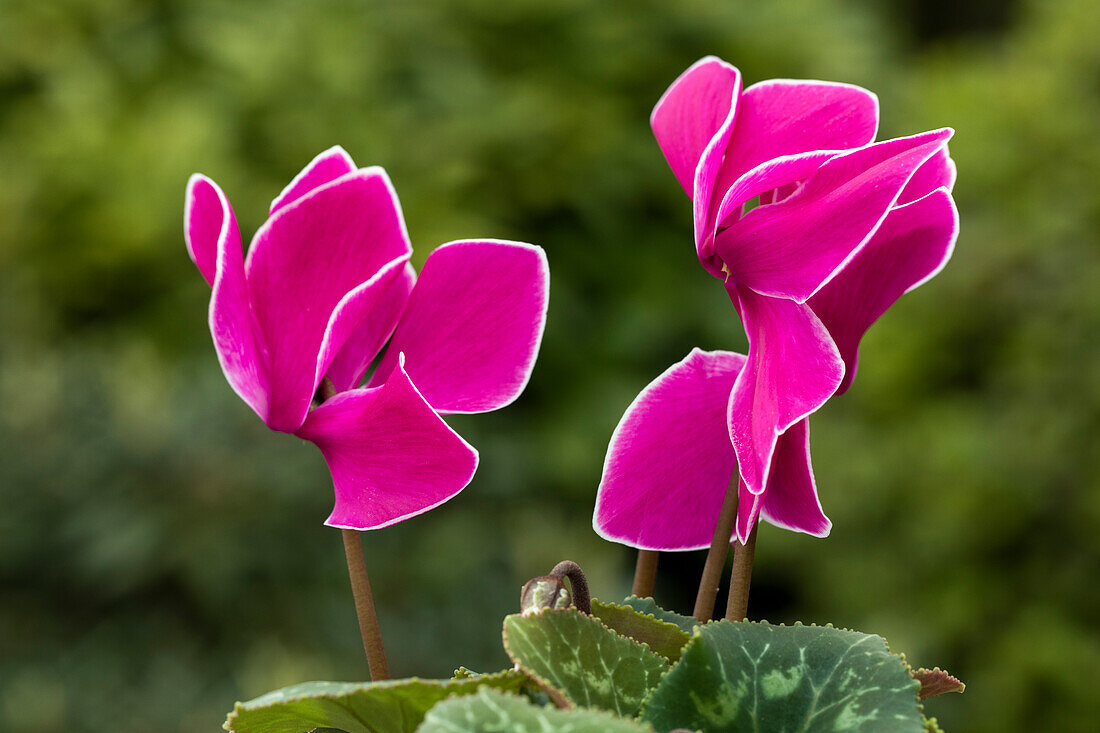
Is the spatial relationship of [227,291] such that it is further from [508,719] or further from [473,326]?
[508,719]

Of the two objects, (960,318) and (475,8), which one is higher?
(475,8)

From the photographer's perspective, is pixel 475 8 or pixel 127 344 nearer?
pixel 127 344

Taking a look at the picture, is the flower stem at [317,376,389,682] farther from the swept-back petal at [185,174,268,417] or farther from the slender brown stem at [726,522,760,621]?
the slender brown stem at [726,522,760,621]

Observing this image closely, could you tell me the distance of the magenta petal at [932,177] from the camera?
64 centimetres

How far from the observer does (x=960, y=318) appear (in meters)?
3.12

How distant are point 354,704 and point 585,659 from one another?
108 mm

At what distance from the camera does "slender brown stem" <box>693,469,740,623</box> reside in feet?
2.21

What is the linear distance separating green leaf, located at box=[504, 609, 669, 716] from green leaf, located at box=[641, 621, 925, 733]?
0.03 m

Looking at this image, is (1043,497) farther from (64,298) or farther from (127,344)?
(64,298)

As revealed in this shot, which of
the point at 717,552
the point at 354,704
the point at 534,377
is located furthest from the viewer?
the point at 534,377

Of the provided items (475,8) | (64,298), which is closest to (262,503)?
(64,298)

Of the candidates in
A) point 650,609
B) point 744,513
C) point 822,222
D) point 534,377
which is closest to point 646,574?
point 650,609

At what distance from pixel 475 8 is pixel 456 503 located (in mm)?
1464

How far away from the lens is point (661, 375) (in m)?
0.64
